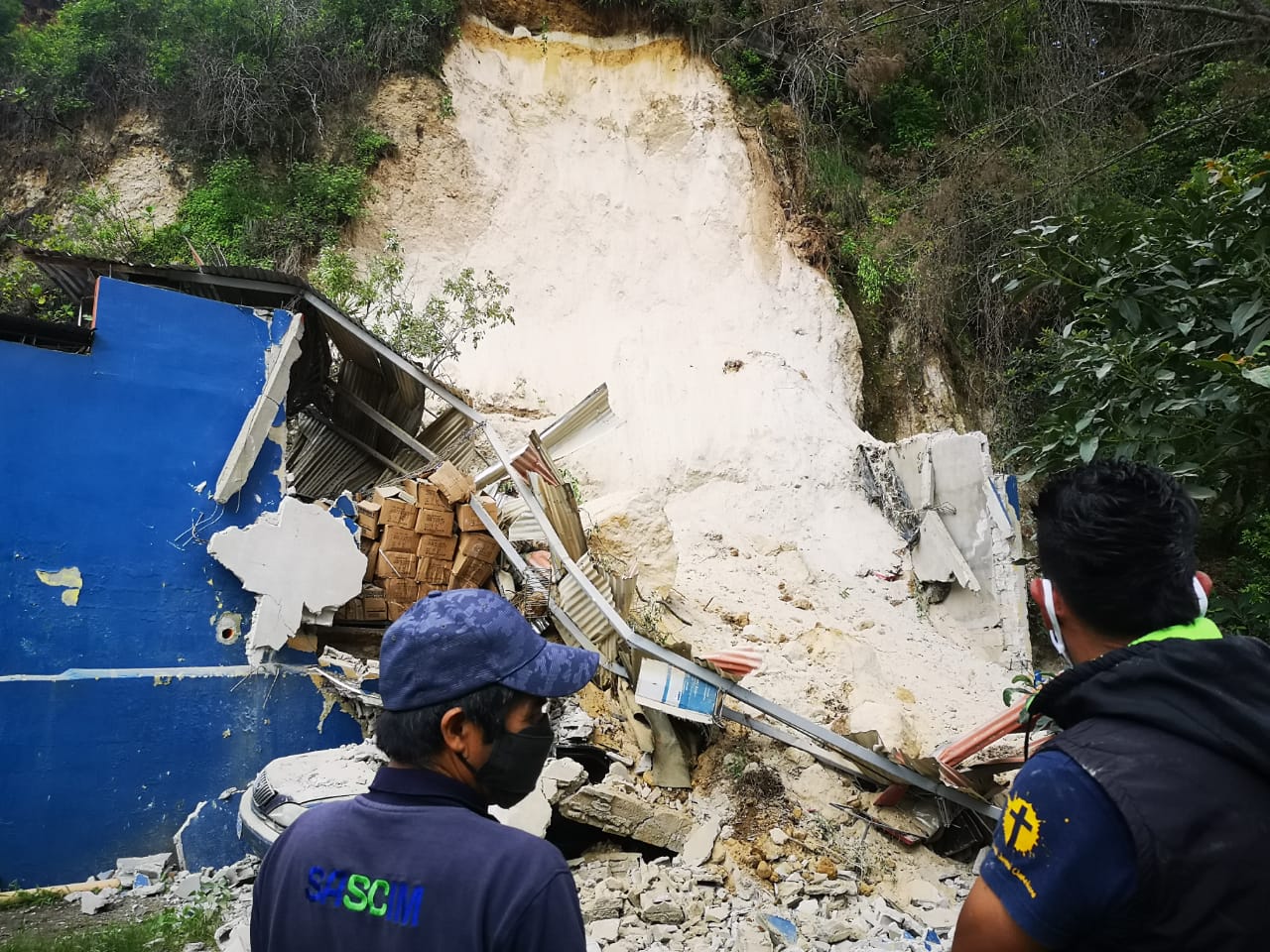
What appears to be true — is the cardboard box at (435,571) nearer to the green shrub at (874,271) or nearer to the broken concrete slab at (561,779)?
the broken concrete slab at (561,779)

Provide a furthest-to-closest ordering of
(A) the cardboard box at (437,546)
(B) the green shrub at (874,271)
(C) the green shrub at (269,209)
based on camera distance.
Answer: (B) the green shrub at (874,271) < (C) the green shrub at (269,209) < (A) the cardboard box at (437,546)

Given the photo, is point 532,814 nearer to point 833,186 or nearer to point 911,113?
point 833,186

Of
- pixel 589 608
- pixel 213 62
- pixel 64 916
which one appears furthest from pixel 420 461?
pixel 213 62

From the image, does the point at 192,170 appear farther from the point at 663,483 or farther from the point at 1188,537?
the point at 1188,537

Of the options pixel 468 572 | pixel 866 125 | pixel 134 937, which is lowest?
pixel 134 937

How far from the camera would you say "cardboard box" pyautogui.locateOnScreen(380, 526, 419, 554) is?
606cm

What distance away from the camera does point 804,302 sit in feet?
42.6

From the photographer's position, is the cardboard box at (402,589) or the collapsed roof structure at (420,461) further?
the cardboard box at (402,589)

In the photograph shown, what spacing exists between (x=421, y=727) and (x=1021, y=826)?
40.1 inches

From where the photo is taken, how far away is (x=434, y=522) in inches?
249

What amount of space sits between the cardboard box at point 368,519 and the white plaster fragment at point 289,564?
0.23m

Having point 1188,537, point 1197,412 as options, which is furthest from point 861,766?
point 1188,537

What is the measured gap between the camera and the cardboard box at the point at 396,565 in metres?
6.03

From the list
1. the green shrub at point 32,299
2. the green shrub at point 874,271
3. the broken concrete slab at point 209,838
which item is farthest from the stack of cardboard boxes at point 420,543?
the green shrub at point 874,271
